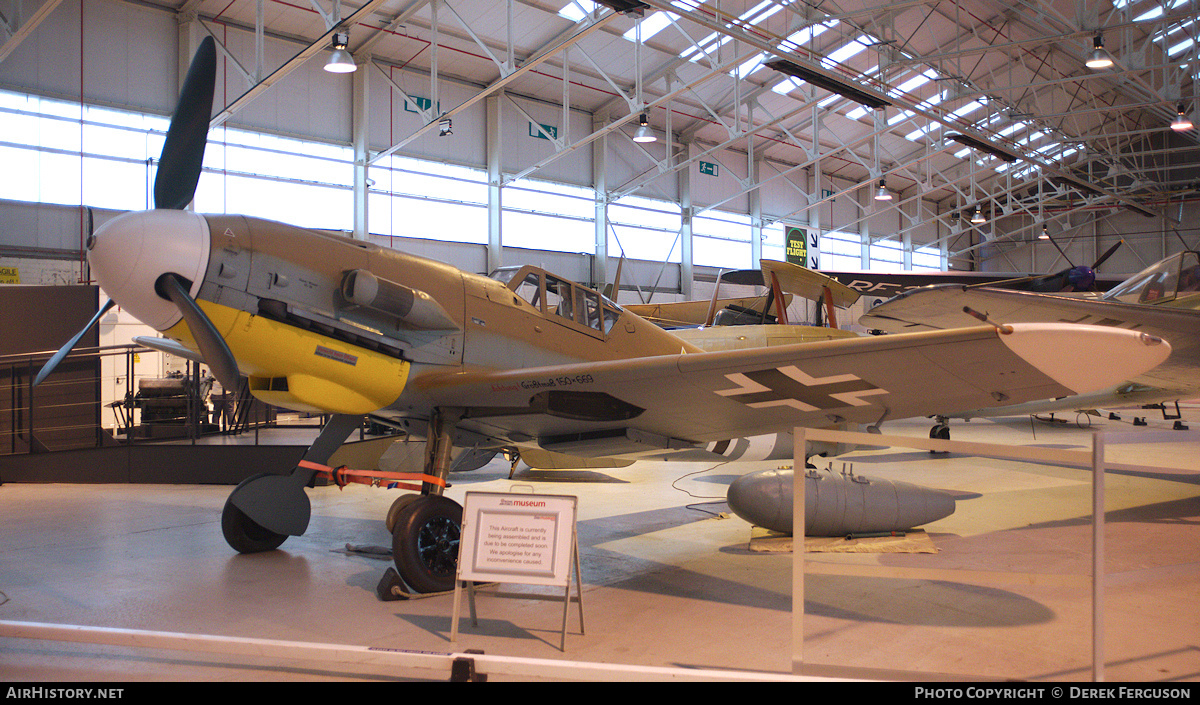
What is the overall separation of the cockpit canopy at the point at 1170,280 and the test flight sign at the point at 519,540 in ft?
25.2

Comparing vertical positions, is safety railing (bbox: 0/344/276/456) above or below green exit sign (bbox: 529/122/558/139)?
below

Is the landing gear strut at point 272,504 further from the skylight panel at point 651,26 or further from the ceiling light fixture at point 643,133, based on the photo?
the skylight panel at point 651,26

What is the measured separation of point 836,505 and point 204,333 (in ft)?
15.1

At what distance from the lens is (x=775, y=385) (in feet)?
12.5

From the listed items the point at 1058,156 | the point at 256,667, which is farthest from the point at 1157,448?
the point at 1058,156

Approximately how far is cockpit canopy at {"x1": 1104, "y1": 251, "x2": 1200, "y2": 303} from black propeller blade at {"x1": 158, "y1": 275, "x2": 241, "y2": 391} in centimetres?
893

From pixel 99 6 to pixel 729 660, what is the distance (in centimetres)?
1866

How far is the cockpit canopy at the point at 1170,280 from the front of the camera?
7.71 m

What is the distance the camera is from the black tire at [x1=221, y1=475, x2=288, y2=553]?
5398mm

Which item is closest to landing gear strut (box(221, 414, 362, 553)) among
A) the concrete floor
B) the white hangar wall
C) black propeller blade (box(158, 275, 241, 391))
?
the concrete floor

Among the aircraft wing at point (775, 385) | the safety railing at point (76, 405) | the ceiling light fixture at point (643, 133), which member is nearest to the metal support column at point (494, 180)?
the ceiling light fixture at point (643, 133)

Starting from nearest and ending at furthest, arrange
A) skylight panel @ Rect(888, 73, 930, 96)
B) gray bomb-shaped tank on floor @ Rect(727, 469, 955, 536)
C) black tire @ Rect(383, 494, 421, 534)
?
black tire @ Rect(383, 494, 421, 534) → gray bomb-shaped tank on floor @ Rect(727, 469, 955, 536) → skylight panel @ Rect(888, 73, 930, 96)

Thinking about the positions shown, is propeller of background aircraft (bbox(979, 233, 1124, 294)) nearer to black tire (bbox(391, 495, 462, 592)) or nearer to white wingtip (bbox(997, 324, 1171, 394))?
white wingtip (bbox(997, 324, 1171, 394))
